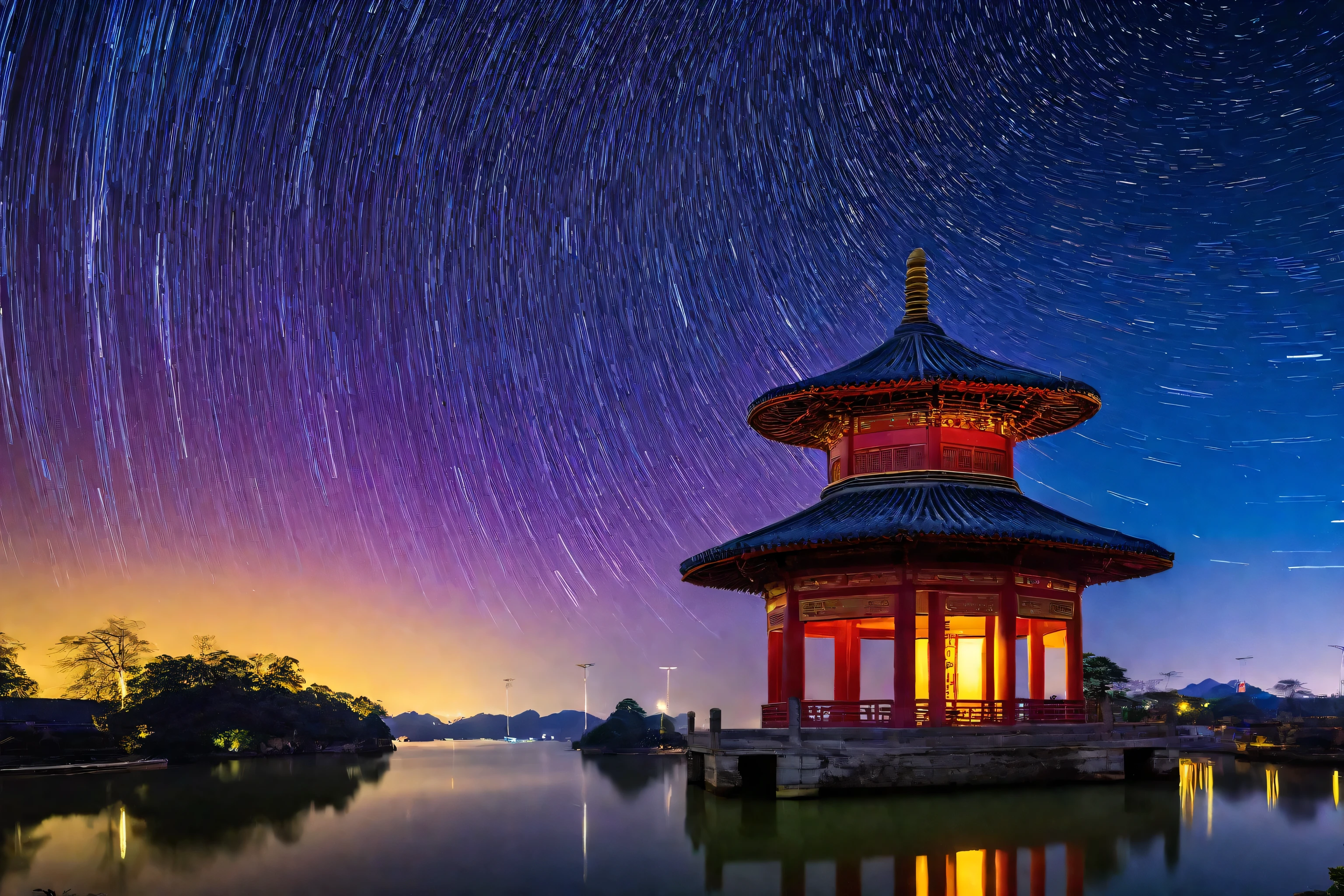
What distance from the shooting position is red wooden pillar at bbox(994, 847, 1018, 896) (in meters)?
15.0

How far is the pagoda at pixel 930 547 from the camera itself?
2781 centimetres

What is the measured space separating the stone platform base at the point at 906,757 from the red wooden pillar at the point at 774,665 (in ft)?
17.4

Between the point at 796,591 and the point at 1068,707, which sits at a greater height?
the point at 796,591

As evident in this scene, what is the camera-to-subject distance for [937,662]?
91.9ft

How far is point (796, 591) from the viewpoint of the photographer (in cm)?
3045

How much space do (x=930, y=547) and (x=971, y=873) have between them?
42.2 feet

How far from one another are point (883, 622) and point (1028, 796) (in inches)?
484

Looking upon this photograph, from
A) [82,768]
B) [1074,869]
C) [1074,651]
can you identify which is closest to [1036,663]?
[1074,651]

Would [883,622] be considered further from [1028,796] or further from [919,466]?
[1028,796]

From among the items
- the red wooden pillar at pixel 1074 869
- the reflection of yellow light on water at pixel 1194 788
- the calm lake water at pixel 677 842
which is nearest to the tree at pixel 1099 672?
the reflection of yellow light on water at pixel 1194 788

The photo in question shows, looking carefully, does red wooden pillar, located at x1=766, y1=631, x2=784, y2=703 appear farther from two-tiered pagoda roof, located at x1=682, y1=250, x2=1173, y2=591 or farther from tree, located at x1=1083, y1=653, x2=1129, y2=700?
tree, located at x1=1083, y1=653, x2=1129, y2=700

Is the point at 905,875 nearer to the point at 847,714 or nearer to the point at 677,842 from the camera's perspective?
the point at 677,842

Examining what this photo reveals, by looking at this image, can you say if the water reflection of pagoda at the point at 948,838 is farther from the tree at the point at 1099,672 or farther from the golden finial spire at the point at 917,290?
the tree at the point at 1099,672

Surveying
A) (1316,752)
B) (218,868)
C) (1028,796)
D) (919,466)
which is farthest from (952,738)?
(1316,752)
